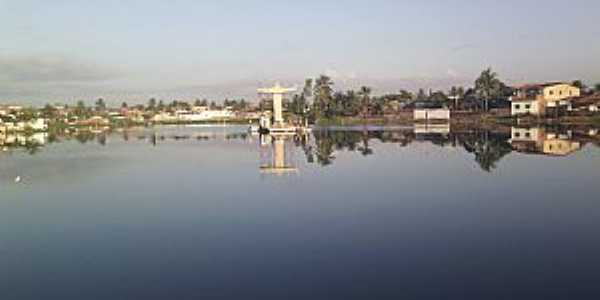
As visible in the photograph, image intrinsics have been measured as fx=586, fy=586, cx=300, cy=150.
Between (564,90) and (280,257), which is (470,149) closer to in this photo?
(280,257)

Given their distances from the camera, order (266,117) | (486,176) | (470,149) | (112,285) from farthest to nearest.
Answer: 1. (266,117)
2. (470,149)
3. (486,176)
4. (112,285)

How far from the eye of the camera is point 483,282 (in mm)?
5707

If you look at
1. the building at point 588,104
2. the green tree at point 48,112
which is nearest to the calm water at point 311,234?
the building at point 588,104

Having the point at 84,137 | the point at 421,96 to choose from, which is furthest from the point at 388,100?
the point at 84,137

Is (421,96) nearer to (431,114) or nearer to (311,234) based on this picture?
(431,114)

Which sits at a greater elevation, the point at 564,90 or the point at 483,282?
the point at 564,90

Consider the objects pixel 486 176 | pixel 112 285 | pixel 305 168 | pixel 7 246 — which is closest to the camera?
pixel 112 285

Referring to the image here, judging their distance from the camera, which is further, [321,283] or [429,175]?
[429,175]

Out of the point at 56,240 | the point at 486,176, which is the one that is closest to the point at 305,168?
the point at 486,176

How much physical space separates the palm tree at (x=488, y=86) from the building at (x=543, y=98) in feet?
18.5

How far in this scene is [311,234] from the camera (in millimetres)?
8398

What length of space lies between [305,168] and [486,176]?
616cm

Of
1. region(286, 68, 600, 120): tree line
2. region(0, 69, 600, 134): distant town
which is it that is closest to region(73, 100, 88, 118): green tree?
region(0, 69, 600, 134): distant town

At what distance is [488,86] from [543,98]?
9489 mm
